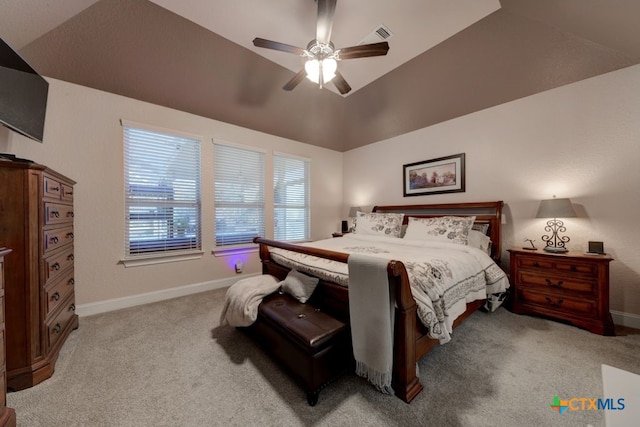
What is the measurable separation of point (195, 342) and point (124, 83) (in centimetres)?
304

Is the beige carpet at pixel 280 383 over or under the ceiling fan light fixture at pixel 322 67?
under

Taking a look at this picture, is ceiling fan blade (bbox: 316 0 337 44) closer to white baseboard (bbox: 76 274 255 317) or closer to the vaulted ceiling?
the vaulted ceiling

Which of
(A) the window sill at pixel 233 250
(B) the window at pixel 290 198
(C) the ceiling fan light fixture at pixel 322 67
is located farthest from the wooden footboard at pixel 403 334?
(B) the window at pixel 290 198

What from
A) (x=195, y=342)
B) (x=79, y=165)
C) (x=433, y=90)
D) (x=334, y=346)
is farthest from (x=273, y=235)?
(x=433, y=90)

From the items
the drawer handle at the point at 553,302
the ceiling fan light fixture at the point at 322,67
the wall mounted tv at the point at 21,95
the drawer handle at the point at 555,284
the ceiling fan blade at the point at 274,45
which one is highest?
the ceiling fan blade at the point at 274,45

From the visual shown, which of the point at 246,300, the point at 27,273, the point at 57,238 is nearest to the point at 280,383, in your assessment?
the point at 246,300

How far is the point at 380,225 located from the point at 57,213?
3.69 m

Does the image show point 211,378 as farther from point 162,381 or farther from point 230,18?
point 230,18

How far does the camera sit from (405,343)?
1.41m

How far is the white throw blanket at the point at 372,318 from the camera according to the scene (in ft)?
4.43

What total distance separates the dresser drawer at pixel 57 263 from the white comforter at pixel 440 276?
5.82 ft

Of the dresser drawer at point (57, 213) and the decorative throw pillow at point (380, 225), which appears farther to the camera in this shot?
the decorative throw pillow at point (380, 225)

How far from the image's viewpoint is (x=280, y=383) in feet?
5.13

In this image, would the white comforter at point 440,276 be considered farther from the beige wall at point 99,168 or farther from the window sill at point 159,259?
the beige wall at point 99,168
